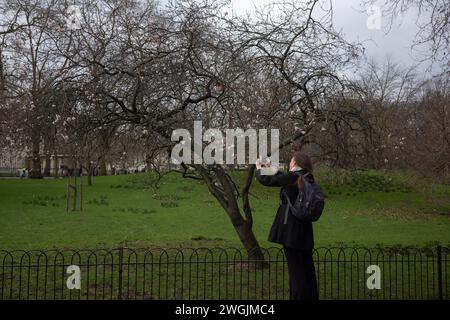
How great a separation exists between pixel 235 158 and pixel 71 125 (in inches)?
108

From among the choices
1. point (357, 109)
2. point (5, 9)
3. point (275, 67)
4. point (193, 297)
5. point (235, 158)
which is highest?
point (5, 9)

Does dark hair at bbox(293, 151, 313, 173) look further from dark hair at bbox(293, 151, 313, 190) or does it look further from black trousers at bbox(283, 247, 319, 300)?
black trousers at bbox(283, 247, 319, 300)

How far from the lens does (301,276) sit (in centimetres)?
559

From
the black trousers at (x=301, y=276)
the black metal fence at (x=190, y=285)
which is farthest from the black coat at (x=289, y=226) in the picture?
the black metal fence at (x=190, y=285)

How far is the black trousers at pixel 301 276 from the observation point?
18.3 ft

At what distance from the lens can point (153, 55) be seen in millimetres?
7816

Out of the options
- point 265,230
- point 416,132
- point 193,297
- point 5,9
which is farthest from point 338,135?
point 5,9

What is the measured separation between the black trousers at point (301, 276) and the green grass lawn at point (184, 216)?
19.0 ft

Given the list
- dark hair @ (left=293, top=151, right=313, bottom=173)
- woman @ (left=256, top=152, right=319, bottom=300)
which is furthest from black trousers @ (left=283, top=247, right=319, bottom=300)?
dark hair @ (left=293, top=151, right=313, bottom=173)

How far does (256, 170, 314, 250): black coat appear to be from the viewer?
541cm

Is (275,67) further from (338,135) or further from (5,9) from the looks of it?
(5,9)

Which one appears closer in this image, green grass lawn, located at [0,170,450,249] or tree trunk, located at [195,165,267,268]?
tree trunk, located at [195,165,267,268]

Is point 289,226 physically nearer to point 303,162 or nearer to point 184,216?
point 303,162

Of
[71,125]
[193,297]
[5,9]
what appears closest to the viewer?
[193,297]
